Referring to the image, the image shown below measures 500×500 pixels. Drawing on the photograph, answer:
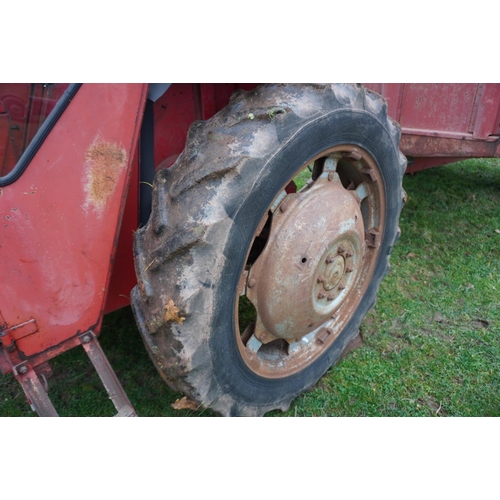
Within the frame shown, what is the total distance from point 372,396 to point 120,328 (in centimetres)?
149

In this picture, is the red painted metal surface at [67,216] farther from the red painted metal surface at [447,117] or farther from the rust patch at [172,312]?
the red painted metal surface at [447,117]

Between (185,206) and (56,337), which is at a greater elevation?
(185,206)

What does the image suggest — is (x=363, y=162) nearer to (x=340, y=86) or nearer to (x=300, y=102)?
(x=340, y=86)

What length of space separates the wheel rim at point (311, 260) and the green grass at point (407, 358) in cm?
30

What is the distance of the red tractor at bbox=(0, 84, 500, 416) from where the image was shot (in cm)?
135

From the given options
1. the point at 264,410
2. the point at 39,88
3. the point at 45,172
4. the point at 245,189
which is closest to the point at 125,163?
the point at 45,172

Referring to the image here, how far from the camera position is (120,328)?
2609 millimetres

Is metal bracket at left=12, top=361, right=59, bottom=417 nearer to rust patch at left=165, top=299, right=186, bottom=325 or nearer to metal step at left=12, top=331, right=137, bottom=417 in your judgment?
metal step at left=12, top=331, right=137, bottom=417

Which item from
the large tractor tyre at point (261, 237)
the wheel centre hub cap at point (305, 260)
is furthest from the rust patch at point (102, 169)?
the wheel centre hub cap at point (305, 260)

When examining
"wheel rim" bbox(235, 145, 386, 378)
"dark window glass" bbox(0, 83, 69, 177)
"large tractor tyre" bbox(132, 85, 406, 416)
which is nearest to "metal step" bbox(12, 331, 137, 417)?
"large tractor tyre" bbox(132, 85, 406, 416)

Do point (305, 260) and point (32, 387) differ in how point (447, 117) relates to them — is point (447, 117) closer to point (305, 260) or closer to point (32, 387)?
point (305, 260)

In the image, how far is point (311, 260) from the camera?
1.71 m

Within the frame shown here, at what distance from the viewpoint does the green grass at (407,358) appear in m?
2.11

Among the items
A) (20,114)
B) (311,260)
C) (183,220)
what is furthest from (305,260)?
(20,114)
